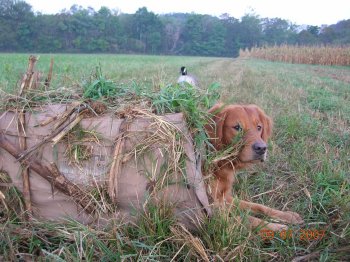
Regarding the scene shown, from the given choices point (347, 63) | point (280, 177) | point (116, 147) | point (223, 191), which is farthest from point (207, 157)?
point (347, 63)

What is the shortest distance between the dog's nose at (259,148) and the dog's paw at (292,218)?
1.75 feet

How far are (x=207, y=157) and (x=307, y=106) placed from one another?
4.81 meters

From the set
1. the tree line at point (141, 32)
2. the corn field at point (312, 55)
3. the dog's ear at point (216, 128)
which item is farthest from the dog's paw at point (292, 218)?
the tree line at point (141, 32)

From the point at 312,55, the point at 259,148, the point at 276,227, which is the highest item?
the point at 312,55

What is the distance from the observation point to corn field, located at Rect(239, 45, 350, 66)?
31.2 m

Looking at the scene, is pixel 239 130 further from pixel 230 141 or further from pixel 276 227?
pixel 276 227

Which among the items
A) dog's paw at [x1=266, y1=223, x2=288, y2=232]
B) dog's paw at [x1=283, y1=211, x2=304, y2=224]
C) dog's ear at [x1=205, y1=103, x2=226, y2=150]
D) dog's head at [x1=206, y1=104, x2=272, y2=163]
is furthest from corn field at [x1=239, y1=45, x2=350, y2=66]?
dog's paw at [x1=266, y1=223, x2=288, y2=232]

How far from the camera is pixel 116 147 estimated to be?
230 centimetres

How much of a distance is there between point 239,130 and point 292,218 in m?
0.85

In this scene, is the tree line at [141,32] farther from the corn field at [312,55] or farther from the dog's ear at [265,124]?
the dog's ear at [265,124]

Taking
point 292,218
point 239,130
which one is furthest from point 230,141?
point 292,218

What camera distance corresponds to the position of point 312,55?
34125 millimetres
